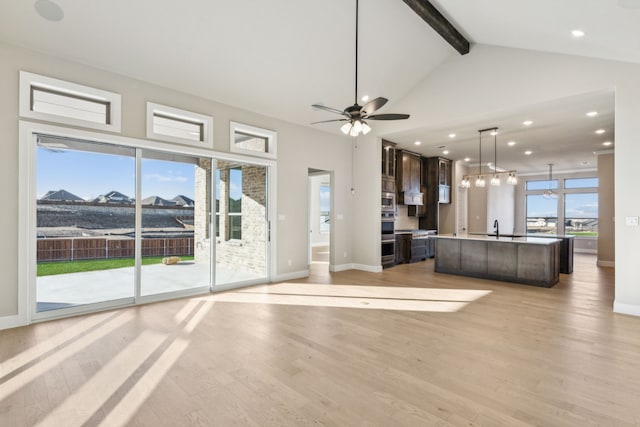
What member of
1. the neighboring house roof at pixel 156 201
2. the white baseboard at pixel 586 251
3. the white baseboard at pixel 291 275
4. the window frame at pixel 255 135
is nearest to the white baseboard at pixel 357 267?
the white baseboard at pixel 291 275

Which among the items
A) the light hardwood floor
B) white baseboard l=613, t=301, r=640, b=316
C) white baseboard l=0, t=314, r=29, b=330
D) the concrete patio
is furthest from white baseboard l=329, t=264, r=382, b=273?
white baseboard l=0, t=314, r=29, b=330

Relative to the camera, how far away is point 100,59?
13.9 ft

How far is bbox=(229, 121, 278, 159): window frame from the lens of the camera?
19.1 ft

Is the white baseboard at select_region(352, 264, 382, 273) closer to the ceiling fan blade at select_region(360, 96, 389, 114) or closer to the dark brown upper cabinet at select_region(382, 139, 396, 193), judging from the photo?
the dark brown upper cabinet at select_region(382, 139, 396, 193)

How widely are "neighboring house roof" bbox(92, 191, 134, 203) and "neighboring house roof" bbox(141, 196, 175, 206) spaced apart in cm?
20

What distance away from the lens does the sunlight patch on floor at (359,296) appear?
4840 mm

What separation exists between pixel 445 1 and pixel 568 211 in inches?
437

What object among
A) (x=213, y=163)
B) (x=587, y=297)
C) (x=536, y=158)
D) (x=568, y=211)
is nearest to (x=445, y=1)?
(x=213, y=163)

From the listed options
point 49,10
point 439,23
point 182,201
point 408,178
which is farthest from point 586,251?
point 49,10

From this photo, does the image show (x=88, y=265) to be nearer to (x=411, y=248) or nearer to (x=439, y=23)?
(x=439, y=23)

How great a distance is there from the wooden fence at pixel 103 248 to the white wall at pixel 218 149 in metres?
0.40

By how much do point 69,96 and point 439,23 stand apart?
17.7 feet

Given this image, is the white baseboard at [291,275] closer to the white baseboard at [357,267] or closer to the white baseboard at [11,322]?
the white baseboard at [357,267]

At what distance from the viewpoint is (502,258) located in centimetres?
652
